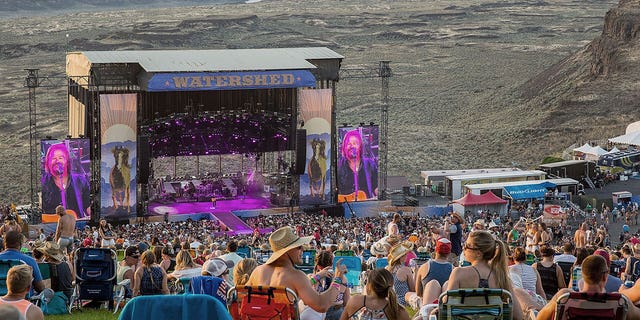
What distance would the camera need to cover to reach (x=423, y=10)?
139 m

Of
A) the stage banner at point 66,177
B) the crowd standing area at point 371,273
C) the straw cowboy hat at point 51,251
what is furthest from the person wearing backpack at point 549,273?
the stage banner at point 66,177

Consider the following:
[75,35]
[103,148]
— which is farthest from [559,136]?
[75,35]

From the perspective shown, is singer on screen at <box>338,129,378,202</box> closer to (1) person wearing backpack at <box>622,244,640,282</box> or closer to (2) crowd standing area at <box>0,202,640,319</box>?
(2) crowd standing area at <box>0,202,640,319</box>

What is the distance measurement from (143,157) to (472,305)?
3167 cm

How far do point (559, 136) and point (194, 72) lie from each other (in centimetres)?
3038

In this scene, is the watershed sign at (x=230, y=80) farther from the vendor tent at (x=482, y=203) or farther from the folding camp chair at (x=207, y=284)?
the folding camp chair at (x=207, y=284)

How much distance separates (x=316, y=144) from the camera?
41625 mm

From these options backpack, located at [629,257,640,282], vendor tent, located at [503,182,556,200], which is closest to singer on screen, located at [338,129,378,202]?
vendor tent, located at [503,182,556,200]

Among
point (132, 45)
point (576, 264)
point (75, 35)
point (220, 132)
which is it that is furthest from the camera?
point (75, 35)

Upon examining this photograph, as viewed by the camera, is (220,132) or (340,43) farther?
(340,43)

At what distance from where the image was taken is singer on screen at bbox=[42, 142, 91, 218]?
123ft

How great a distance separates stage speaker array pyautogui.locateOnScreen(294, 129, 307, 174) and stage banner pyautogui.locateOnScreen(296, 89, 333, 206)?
9.1 inches

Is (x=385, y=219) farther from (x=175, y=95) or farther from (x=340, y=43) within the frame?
(x=340, y=43)

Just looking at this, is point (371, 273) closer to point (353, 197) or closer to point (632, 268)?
→ point (632, 268)
